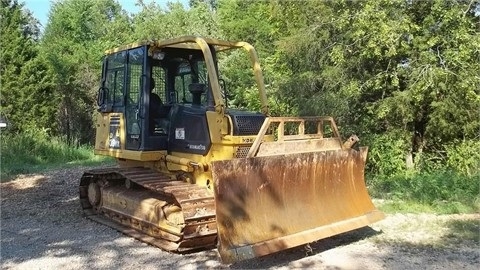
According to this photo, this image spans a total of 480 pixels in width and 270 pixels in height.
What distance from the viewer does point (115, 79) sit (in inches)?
309

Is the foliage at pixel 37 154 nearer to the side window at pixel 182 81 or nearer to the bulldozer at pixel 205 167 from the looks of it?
the bulldozer at pixel 205 167

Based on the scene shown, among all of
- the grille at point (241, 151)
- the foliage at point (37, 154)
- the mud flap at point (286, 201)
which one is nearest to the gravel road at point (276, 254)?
the mud flap at point (286, 201)

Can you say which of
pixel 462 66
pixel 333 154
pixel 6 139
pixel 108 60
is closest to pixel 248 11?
pixel 6 139

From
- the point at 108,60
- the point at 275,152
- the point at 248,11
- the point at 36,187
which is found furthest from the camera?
the point at 248,11

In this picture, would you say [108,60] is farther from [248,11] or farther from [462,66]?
[248,11]

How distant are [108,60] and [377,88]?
7.24 m

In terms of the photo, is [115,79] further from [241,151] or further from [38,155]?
[38,155]

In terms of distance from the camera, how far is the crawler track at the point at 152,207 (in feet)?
19.2

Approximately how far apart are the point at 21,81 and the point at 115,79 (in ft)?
71.7

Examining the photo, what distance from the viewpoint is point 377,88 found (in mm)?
12891

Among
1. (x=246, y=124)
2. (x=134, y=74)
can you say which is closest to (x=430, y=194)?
(x=246, y=124)

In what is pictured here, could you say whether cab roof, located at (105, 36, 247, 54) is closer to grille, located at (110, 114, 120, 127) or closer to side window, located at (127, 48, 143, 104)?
side window, located at (127, 48, 143, 104)

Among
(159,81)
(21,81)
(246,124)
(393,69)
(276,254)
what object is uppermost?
(21,81)

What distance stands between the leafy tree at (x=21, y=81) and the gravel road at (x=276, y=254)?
2079 cm
